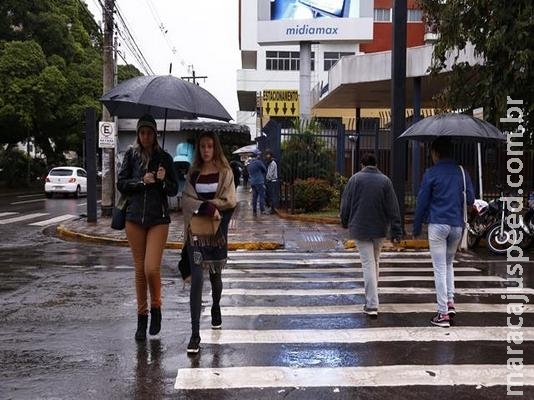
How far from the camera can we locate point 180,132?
23.8 meters

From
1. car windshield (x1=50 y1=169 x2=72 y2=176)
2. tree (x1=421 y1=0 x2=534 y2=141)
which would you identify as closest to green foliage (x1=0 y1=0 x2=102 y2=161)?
car windshield (x1=50 y1=169 x2=72 y2=176)

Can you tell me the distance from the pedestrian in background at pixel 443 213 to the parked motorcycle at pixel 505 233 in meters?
5.79

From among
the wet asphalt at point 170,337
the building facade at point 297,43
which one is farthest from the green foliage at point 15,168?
the wet asphalt at point 170,337

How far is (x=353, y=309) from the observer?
7465 millimetres

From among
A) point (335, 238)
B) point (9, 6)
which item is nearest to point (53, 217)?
point (335, 238)

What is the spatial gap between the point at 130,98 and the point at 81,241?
902 centimetres

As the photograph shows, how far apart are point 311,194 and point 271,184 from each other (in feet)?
6.86

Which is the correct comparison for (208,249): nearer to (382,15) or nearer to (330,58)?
(382,15)

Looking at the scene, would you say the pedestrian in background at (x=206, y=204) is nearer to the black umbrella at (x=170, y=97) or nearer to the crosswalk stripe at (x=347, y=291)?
the black umbrella at (x=170, y=97)

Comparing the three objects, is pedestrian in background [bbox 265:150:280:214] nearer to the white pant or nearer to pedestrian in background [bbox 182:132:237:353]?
the white pant

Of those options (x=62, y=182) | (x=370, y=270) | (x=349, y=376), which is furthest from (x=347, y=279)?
(x=62, y=182)

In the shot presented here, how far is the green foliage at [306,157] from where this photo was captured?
65.8 feet

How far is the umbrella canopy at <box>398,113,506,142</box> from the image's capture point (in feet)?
24.8

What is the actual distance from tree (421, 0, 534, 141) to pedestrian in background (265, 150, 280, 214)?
704 centimetres
